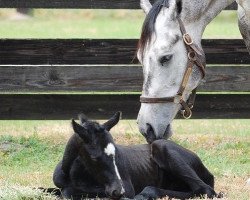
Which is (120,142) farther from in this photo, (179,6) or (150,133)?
(179,6)

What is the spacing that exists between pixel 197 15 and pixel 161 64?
52cm

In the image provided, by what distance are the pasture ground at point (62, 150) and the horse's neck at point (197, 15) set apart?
1.32 meters

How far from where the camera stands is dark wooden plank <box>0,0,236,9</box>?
32.4 ft

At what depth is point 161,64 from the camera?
21.3 ft

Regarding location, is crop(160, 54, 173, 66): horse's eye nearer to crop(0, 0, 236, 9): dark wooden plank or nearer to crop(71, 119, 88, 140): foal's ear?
crop(71, 119, 88, 140): foal's ear

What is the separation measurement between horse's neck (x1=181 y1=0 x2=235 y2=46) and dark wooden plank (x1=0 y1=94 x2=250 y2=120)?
357cm

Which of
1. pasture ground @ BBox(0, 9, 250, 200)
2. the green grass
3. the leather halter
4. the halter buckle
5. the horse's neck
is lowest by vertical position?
the green grass

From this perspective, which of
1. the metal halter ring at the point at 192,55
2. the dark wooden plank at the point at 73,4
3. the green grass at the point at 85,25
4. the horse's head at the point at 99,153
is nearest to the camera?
the horse's head at the point at 99,153

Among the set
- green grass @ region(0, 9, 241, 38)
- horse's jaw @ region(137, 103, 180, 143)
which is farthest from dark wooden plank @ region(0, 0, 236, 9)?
green grass @ region(0, 9, 241, 38)

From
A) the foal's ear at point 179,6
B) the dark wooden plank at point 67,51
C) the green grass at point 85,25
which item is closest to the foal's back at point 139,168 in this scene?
the foal's ear at point 179,6

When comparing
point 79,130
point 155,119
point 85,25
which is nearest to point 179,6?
point 155,119

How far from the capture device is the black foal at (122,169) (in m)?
6.29

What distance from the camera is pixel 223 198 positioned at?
6508 millimetres

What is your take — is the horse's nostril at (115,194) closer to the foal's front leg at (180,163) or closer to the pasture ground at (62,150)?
the pasture ground at (62,150)
